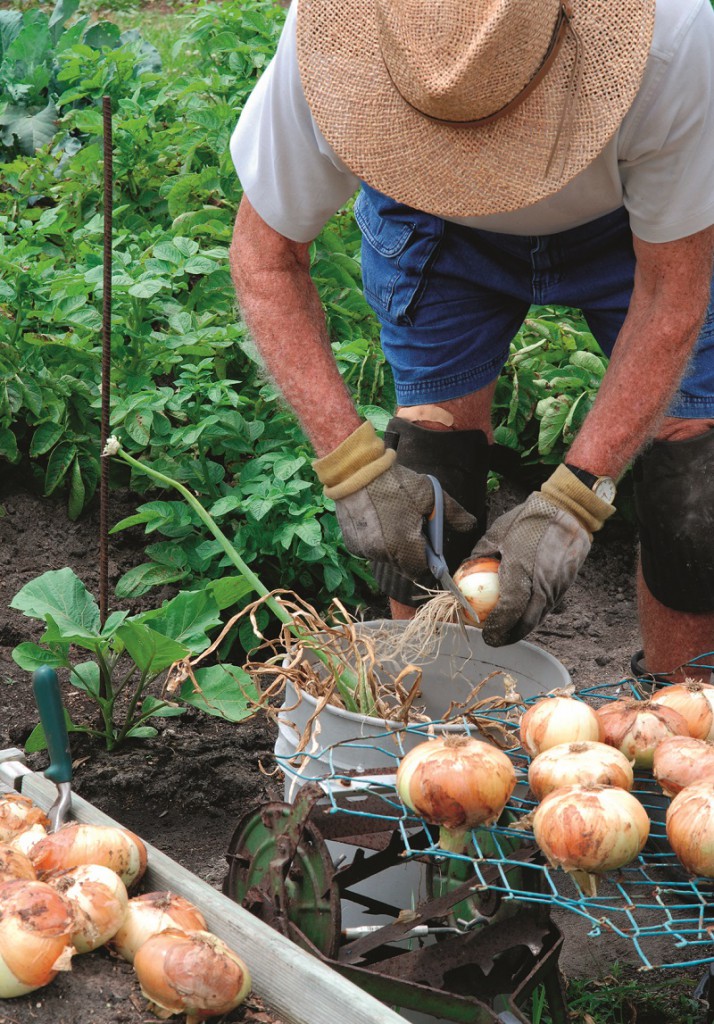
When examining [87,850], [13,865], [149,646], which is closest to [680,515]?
[149,646]

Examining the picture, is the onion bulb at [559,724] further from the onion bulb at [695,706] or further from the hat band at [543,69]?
the hat band at [543,69]

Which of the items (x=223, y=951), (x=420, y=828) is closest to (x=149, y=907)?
(x=223, y=951)

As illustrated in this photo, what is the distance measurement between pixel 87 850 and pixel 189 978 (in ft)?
0.97

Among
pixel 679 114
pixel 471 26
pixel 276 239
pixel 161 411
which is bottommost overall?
pixel 161 411

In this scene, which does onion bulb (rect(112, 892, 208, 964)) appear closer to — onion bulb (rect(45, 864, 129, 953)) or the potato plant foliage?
onion bulb (rect(45, 864, 129, 953))

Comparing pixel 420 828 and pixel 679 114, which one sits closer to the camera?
pixel 420 828

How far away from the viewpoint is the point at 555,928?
1793mm

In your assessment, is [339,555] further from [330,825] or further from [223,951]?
[223,951]

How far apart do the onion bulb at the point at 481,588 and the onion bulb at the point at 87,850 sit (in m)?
0.79

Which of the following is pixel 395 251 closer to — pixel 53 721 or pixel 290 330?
pixel 290 330

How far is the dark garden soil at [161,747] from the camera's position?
5.26 feet

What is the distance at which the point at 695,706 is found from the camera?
1935 millimetres

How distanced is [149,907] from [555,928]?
605 mm

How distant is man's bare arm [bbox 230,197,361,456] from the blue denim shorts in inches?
11.8
